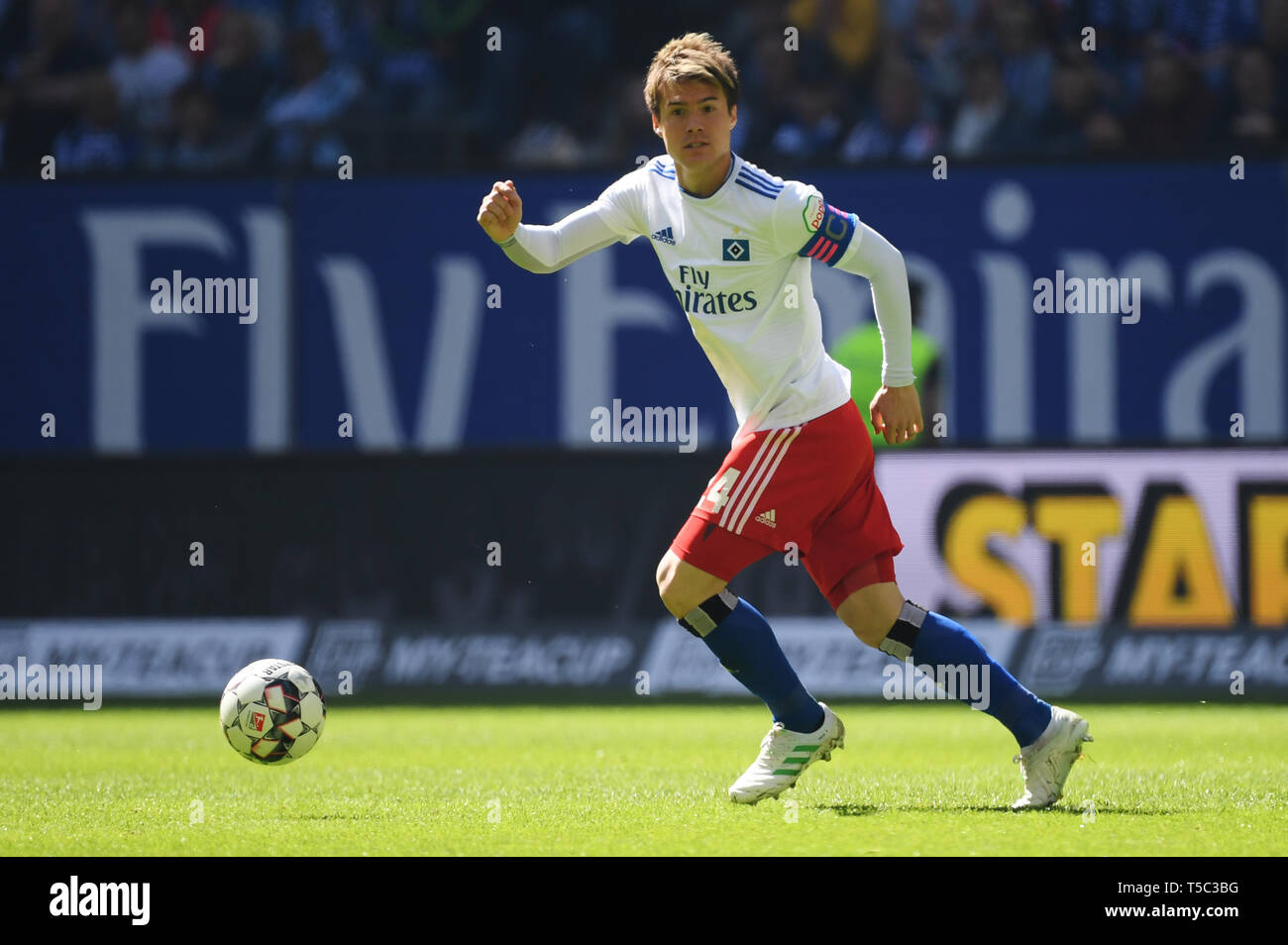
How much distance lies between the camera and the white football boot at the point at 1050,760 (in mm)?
5754

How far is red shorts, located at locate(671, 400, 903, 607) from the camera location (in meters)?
5.78

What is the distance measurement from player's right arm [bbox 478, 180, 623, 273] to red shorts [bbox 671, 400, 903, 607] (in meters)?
0.84

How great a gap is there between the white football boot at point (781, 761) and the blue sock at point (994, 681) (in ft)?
1.43

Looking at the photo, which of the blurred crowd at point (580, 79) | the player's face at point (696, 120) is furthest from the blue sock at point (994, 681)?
the blurred crowd at point (580, 79)

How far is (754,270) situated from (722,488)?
70 cm

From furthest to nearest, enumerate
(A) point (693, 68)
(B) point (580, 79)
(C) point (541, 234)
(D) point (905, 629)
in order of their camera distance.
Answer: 1. (B) point (580, 79)
2. (C) point (541, 234)
3. (D) point (905, 629)
4. (A) point (693, 68)

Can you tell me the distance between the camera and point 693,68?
5.63 m

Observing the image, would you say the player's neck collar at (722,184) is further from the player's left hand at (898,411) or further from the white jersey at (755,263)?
the player's left hand at (898,411)

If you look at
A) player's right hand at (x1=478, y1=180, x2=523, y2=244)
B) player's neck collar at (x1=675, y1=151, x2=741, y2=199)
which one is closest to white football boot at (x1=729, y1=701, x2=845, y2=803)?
player's neck collar at (x1=675, y1=151, x2=741, y2=199)

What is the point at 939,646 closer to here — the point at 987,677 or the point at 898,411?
the point at 987,677

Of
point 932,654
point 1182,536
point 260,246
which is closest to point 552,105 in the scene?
point 260,246

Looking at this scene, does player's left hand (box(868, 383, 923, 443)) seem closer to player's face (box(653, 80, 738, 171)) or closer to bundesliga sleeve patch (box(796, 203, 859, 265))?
bundesliga sleeve patch (box(796, 203, 859, 265))

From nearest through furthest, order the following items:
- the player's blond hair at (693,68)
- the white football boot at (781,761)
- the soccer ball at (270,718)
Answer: the player's blond hair at (693,68)
the white football boot at (781,761)
the soccer ball at (270,718)

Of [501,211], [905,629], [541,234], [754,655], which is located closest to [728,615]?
[754,655]
